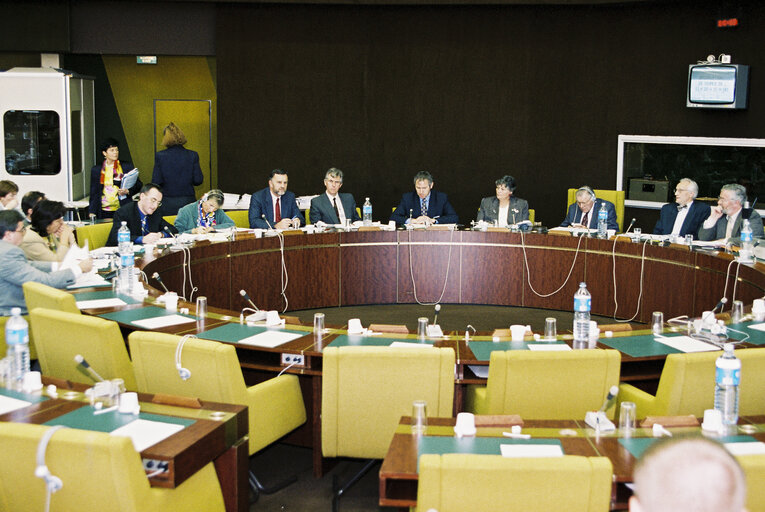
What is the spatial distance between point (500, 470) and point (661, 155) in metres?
8.09

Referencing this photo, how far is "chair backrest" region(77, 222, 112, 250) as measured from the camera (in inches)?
267

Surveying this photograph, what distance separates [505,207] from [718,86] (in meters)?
2.78

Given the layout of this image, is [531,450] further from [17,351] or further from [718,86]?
[718,86]

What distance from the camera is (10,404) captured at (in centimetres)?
322

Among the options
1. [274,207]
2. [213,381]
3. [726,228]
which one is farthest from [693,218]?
[213,381]

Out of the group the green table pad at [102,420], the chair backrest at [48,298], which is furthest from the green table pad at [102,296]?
the green table pad at [102,420]

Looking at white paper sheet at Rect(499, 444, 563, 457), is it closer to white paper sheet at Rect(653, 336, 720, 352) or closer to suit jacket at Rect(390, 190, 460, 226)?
white paper sheet at Rect(653, 336, 720, 352)

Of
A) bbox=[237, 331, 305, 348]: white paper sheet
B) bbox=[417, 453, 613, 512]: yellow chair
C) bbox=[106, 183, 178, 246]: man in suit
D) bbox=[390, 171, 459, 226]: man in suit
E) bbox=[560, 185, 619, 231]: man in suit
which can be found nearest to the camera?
bbox=[417, 453, 613, 512]: yellow chair

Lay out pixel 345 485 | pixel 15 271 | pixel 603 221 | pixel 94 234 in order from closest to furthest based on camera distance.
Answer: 1. pixel 345 485
2. pixel 15 271
3. pixel 94 234
4. pixel 603 221

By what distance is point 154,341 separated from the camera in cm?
376

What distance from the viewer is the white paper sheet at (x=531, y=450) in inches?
111

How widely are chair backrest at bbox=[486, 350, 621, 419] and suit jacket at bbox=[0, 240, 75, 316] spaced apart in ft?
9.47

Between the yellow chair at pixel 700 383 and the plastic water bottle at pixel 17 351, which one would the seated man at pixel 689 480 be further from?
the plastic water bottle at pixel 17 351

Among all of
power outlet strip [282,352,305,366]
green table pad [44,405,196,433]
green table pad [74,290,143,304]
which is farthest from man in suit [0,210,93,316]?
green table pad [44,405,196,433]
